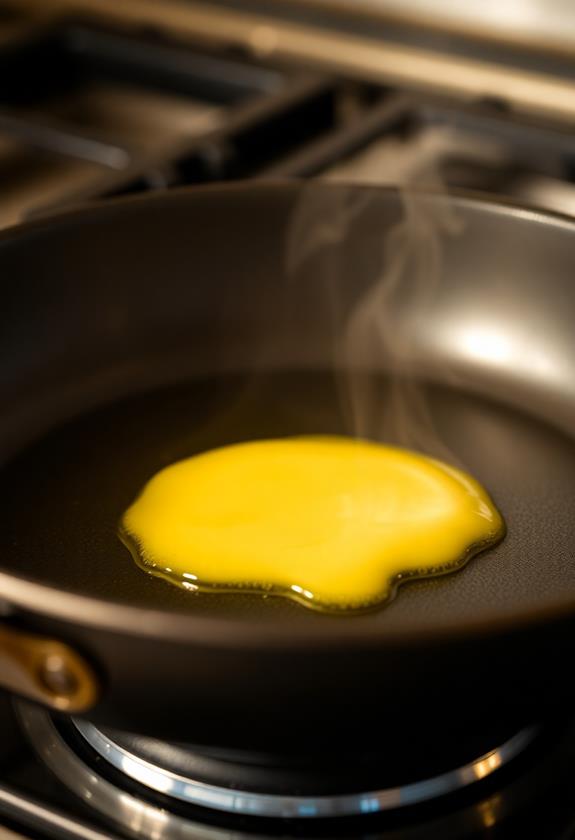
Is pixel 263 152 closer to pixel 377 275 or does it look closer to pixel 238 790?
pixel 377 275

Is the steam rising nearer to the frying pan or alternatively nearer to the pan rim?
the frying pan

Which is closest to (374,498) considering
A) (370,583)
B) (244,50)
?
(370,583)

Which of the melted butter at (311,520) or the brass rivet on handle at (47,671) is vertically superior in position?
the melted butter at (311,520)

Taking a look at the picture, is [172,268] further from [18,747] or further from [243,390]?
[18,747]

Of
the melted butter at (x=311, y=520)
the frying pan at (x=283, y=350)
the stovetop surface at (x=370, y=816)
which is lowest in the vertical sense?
the stovetop surface at (x=370, y=816)

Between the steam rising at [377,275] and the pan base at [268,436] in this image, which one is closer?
the pan base at [268,436]

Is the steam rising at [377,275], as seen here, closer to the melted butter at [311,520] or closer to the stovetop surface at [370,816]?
the melted butter at [311,520]

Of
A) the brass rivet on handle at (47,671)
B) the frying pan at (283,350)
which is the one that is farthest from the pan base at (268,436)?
the brass rivet on handle at (47,671)

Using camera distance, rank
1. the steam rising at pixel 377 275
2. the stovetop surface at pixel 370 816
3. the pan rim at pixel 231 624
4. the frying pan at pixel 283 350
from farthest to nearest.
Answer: the steam rising at pixel 377 275 < the frying pan at pixel 283 350 < the stovetop surface at pixel 370 816 < the pan rim at pixel 231 624

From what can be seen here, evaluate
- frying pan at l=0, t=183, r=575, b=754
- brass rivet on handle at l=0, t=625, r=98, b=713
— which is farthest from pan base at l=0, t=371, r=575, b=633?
brass rivet on handle at l=0, t=625, r=98, b=713
